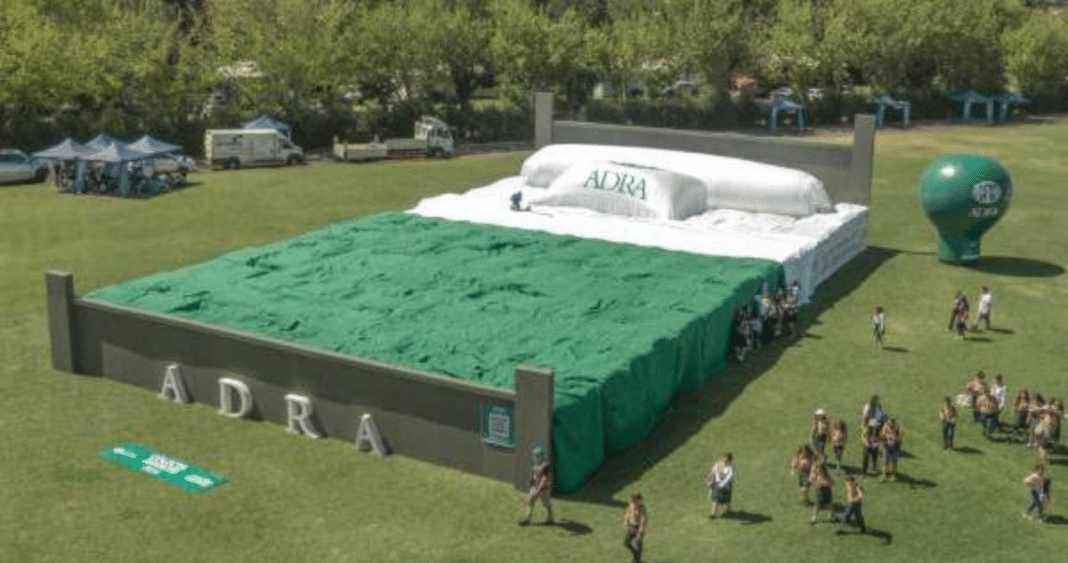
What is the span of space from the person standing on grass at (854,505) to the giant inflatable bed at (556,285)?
16.2ft

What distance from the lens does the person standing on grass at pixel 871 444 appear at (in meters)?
23.2

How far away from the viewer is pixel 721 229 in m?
38.3

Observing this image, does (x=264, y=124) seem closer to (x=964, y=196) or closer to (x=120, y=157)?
(x=120, y=157)

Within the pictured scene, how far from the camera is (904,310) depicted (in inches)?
1379

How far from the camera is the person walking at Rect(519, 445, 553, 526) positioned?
2094cm

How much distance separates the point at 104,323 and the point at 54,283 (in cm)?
150

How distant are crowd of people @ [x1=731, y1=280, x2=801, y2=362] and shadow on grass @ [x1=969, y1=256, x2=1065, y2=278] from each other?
10567mm

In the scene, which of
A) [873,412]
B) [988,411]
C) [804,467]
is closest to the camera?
[804,467]

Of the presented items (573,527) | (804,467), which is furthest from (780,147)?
(573,527)

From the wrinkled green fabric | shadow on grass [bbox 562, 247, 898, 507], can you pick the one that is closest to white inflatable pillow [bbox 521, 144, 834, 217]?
shadow on grass [bbox 562, 247, 898, 507]

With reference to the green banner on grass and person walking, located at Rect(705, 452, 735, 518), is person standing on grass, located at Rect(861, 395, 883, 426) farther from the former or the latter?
the green banner on grass

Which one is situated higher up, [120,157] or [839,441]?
[120,157]

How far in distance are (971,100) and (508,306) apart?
2509 inches

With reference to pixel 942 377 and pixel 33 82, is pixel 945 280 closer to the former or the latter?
pixel 942 377
